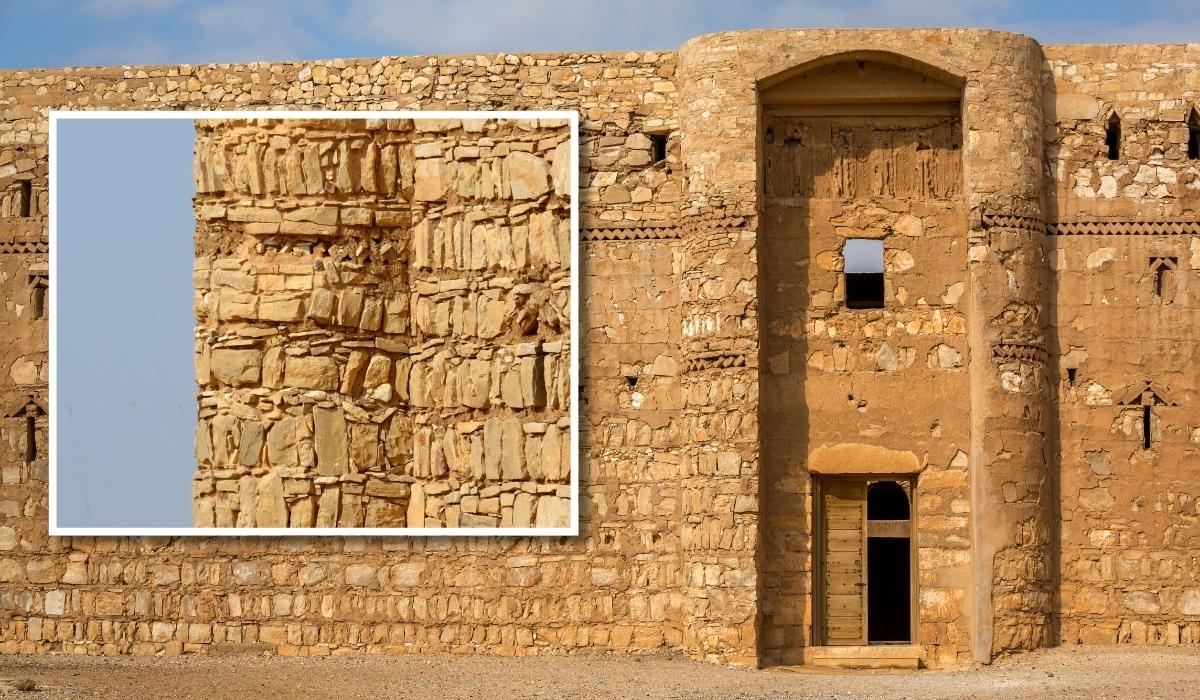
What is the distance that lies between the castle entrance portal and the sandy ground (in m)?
0.66

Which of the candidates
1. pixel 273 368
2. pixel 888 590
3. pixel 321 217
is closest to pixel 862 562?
pixel 888 590

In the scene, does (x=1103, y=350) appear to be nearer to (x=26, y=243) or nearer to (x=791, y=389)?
(x=791, y=389)

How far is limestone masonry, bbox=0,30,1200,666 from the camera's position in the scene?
1781 cm

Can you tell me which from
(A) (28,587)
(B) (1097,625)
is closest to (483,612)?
(A) (28,587)

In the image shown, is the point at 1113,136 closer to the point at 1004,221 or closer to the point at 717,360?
the point at 1004,221

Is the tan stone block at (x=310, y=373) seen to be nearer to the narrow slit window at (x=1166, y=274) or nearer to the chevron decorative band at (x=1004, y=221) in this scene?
the chevron decorative band at (x=1004, y=221)

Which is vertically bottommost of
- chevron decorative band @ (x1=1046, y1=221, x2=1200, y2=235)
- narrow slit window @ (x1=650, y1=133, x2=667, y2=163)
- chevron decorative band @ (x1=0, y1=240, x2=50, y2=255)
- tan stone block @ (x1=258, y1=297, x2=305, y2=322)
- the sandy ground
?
the sandy ground

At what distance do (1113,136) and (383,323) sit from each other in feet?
25.1

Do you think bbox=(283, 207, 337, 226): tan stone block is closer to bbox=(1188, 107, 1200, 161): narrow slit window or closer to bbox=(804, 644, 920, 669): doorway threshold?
bbox=(804, 644, 920, 669): doorway threshold

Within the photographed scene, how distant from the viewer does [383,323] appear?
18.5 m

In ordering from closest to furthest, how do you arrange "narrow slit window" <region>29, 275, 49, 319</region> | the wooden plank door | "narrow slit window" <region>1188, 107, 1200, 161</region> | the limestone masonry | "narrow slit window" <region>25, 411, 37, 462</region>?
the limestone masonry, the wooden plank door, "narrow slit window" <region>1188, 107, 1200, 161</region>, "narrow slit window" <region>25, 411, 37, 462</region>, "narrow slit window" <region>29, 275, 49, 319</region>

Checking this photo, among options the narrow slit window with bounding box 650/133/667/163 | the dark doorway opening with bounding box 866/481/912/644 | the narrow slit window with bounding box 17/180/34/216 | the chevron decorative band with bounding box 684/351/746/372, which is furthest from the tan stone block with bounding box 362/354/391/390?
the dark doorway opening with bounding box 866/481/912/644

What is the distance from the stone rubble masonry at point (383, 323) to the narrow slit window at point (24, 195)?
2.00m

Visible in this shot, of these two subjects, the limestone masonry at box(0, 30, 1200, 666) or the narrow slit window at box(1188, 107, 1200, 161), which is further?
the narrow slit window at box(1188, 107, 1200, 161)
